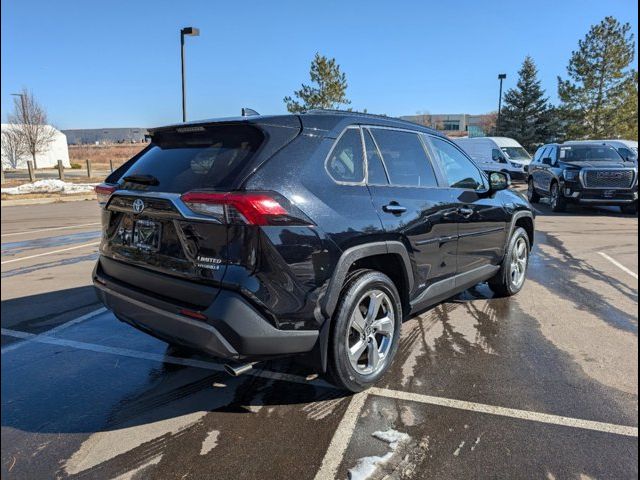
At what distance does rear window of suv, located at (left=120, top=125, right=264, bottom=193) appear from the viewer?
8.93ft

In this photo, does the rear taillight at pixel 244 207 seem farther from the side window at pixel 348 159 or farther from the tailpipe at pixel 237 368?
the tailpipe at pixel 237 368

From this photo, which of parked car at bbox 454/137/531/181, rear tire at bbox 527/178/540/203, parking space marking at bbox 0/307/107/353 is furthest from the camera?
parked car at bbox 454/137/531/181

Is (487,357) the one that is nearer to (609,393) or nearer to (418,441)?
(609,393)

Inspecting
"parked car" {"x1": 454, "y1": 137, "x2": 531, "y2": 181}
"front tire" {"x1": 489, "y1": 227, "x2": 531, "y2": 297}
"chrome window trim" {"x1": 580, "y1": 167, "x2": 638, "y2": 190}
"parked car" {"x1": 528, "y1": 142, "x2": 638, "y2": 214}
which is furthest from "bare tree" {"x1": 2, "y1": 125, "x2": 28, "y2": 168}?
"front tire" {"x1": 489, "y1": 227, "x2": 531, "y2": 297}

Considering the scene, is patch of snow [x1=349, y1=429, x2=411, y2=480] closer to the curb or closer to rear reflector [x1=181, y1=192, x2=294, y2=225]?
rear reflector [x1=181, y1=192, x2=294, y2=225]

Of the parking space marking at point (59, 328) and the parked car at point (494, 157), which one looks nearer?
the parking space marking at point (59, 328)

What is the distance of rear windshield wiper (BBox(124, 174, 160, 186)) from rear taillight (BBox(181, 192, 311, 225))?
1.54 ft

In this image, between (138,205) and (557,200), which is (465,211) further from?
(557,200)

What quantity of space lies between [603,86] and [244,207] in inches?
1576

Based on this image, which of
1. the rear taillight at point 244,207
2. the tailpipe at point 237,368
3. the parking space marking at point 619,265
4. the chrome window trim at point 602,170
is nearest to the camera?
the rear taillight at point 244,207

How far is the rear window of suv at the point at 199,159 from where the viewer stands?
8.93ft

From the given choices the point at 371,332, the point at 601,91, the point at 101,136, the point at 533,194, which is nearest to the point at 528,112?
the point at 601,91

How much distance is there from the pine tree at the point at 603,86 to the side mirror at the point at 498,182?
114ft

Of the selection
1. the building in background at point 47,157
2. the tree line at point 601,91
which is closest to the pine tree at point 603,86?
the tree line at point 601,91
